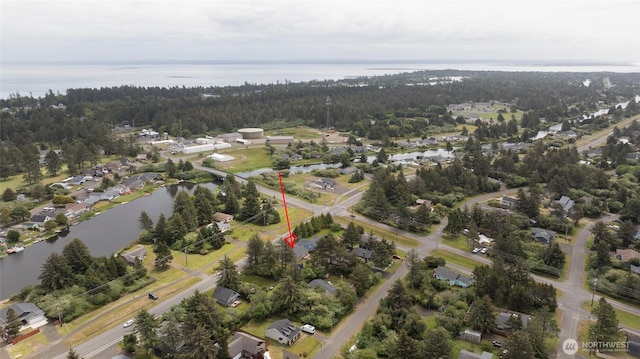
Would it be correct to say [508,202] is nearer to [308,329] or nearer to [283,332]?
[308,329]

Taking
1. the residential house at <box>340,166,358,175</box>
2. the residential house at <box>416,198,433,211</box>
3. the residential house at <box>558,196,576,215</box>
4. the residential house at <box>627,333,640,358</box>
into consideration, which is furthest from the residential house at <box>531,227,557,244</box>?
the residential house at <box>340,166,358,175</box>

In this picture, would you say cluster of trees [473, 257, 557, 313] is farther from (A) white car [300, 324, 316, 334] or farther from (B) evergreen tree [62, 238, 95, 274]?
(B) evergreen tree [62, 238, 95, 274]

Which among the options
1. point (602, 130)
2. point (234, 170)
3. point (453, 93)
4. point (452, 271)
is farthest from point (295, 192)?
point (453, 93)

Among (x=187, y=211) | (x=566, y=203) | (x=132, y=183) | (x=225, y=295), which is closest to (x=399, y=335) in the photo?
(x=225, y=295)

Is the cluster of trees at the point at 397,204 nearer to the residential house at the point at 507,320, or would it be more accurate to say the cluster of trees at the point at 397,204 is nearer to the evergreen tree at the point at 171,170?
the residential house at the point at 507,320

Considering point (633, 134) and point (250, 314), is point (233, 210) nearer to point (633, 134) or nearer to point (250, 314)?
point (250, 314)

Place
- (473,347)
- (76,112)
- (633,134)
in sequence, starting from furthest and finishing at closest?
(76,112) < (633,134) < (473,347)
